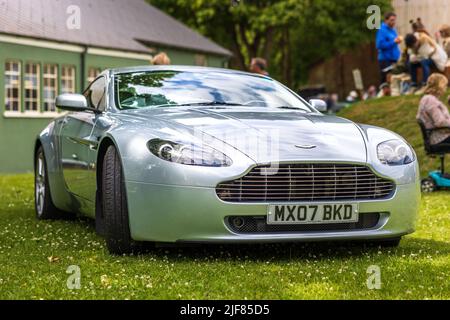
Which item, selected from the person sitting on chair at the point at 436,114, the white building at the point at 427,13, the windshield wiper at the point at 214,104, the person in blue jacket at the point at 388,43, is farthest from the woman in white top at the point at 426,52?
the windshield wiper at the point at 214,104

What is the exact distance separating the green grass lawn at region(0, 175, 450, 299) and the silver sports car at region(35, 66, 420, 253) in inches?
7.9

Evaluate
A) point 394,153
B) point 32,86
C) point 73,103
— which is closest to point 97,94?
point 73,103

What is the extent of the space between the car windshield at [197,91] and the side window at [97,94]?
182 millimetres

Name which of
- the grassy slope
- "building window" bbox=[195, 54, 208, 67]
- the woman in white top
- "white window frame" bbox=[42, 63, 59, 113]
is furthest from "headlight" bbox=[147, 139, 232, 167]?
"building window" bbox=[195, 54, 208, 67]

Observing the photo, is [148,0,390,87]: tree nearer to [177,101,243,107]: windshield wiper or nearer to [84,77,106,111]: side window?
[84,77,106,111]: side window

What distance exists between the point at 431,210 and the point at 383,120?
23.3 ft

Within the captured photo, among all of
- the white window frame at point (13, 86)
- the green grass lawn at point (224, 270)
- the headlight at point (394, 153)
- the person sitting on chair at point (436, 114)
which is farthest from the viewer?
the white window frame at point (13, 86)

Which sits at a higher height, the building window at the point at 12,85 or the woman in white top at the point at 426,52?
the woman in white top at the point at 426,52

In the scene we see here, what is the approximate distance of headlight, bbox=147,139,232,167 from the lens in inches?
236

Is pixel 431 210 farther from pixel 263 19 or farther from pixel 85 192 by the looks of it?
pixel 263 19

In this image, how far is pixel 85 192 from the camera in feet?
24.5

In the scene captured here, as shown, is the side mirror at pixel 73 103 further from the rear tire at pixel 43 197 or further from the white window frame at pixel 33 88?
the white window frame at pixel 33 88

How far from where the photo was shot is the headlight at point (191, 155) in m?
6.00

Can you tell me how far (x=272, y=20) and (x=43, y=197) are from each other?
32.7m
